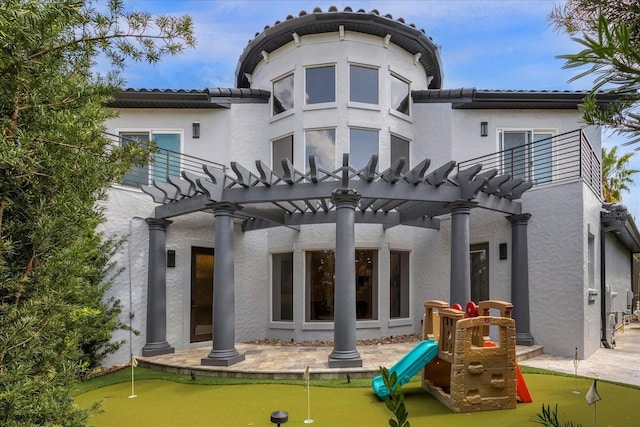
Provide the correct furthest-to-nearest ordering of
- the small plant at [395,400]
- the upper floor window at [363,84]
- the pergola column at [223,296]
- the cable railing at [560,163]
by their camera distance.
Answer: the upper floor window at [363,84] < the cable railing at [560,163] < the pergola column at [223,296] < the small plant at [395,400]

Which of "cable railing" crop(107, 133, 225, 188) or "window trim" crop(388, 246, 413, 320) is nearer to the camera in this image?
"cable railing" crop(107, 133, 225, 188)

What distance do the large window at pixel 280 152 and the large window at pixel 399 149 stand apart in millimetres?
2996

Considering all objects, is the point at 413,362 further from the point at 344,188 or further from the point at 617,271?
the point at 617,271

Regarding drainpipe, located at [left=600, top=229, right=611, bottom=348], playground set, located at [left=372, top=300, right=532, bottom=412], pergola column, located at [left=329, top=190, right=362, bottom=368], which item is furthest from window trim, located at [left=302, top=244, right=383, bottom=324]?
drainpipe, located at [left=600, top=229, right=611, bottom=348]

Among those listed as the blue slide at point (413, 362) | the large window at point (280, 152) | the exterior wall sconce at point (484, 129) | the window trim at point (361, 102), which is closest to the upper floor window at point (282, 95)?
the large window at point (280, 152)

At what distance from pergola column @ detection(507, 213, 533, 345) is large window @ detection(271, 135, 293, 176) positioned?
6224mm

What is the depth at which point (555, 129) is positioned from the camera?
12.4m

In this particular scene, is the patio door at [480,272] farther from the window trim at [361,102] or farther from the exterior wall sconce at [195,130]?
the exterior wall sconce at [195,130]

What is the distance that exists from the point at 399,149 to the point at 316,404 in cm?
819

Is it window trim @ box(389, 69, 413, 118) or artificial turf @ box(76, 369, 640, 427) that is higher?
window trim @ box(389, 69, 413, 118)

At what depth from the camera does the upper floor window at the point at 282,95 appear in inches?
481

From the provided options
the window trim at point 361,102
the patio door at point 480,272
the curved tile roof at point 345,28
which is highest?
the curved tile roof at point 345,28

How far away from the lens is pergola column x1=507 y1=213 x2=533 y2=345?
9867 mm

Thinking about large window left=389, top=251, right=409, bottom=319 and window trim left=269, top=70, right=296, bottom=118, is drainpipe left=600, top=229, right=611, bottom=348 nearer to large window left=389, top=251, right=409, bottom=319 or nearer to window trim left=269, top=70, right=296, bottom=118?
large window left=389, top=251, right=409, bottom=319
